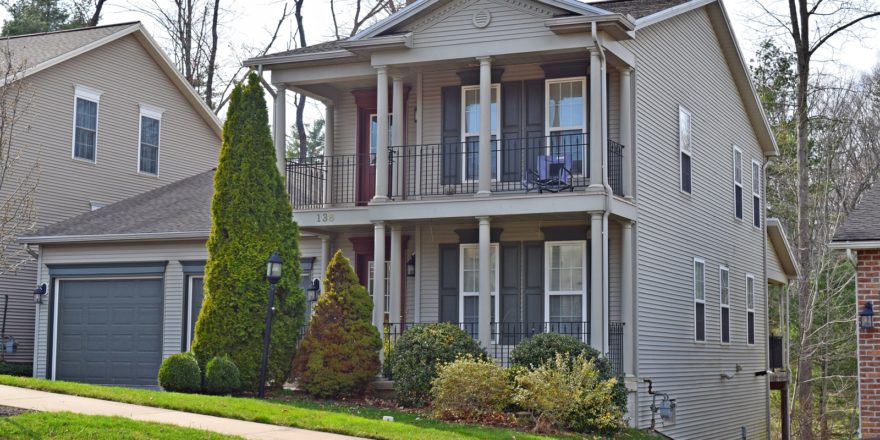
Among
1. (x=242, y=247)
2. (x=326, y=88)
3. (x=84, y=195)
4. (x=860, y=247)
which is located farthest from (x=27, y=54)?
(x=860, y=247)

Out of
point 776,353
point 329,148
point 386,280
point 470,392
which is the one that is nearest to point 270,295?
point 386,280

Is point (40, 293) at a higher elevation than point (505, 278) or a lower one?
lower

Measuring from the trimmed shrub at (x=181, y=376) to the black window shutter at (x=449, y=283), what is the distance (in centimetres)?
466

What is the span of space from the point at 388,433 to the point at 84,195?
1632 cm

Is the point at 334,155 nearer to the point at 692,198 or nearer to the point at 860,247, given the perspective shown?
the point at 692,198

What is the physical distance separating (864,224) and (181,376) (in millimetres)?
10916

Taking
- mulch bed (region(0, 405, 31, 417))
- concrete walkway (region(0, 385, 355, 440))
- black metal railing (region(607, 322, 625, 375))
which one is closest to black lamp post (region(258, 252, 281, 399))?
concrete walkway (region(0, 385, 355, 440))

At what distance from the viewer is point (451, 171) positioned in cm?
2025

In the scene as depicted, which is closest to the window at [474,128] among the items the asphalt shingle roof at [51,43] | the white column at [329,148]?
the white column at [329,148]

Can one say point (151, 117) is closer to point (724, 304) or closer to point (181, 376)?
point (181, 376)

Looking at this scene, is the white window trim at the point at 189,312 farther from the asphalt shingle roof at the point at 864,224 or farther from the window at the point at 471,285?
the asphalt shingle roof at the point at 864,224

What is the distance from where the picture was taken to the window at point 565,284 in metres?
19.1

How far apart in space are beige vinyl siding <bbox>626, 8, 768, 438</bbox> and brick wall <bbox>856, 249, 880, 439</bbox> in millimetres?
3473

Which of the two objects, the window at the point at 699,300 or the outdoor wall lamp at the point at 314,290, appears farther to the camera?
the window at the point at 699,300
